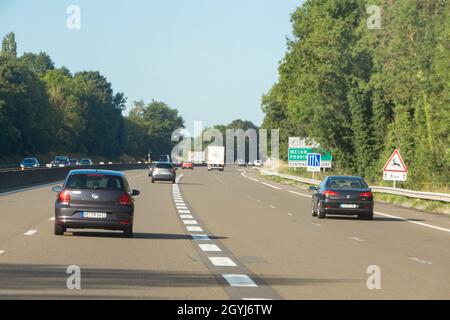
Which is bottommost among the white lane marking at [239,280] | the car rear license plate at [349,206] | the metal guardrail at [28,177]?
the metal guardrail at [28,177]

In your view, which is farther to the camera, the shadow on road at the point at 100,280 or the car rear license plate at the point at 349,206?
the car rear license plate at the point at 349,206

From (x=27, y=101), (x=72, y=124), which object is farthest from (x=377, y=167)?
(x=72, y=124)

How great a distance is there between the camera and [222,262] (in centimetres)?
1664

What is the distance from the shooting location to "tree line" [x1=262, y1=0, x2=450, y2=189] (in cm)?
5628

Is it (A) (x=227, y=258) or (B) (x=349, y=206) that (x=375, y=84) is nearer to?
(B) (x=349, y=206)

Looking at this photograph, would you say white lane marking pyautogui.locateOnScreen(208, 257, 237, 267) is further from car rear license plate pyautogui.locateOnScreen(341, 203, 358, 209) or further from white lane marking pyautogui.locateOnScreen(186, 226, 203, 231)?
car rear license plate pyautogui.locateOnScreen(341, 203, 358, 209)

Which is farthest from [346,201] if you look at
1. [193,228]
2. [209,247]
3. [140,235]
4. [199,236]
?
[209,247]

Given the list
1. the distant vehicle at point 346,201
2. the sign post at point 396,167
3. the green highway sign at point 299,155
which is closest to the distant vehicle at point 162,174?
the green highway sign at point 299,155

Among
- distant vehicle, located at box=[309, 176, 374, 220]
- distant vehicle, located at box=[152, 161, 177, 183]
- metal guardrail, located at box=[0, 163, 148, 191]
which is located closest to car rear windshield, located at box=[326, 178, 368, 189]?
distant vehicle, located at box=[309, 176, 374, 220]

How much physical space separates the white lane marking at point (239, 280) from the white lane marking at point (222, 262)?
1591mm

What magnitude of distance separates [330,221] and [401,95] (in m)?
33.5

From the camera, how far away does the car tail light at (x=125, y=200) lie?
21422 mm

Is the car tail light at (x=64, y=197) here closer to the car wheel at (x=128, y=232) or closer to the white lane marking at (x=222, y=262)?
the car wheel at (x=128, y=232)

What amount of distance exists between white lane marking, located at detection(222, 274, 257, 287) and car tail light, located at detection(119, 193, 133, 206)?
7.22m
